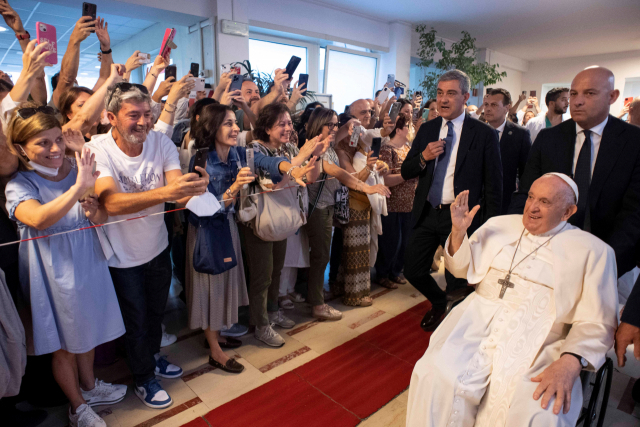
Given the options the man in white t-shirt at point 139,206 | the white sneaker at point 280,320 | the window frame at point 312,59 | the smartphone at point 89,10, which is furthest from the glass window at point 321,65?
the man in white t-shirt at point 139,206

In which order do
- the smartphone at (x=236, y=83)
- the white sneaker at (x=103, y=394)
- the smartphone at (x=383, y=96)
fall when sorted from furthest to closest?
1. the smartphone at (x=383, y=96)
2. the smartphone at (x=236, y=83)
3. the white sneaker at (x=103, y=394)

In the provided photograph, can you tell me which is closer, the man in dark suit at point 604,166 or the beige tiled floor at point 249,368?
the man in dark suit at point 604,166

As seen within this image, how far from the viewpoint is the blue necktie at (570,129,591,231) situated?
2.09 m

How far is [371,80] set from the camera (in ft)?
30.7

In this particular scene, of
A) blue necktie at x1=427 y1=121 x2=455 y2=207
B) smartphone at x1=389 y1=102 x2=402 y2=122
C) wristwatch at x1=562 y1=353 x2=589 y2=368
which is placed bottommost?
wristwatch at x1=562 y1=353 x2=589 y2=368

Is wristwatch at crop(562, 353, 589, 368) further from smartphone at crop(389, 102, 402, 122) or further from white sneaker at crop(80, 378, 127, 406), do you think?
smartphone at crop(389, 102, 402, 122)

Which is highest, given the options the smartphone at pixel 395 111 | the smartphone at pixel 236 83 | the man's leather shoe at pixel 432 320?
the smartphone at pixel 236 83

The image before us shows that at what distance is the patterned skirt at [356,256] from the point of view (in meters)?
3.40

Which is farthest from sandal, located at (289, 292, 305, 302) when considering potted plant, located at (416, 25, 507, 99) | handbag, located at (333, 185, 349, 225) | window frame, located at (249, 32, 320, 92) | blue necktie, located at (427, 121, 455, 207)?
potted plant, located at (416, 25, 507, 99)

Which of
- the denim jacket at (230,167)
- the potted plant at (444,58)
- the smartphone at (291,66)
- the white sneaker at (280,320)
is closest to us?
the denim jacket at (230,167)

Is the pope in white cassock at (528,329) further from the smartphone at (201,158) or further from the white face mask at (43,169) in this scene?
the white face mask at (43,169)

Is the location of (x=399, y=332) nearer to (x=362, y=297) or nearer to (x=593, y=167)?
(x=362, y=297)

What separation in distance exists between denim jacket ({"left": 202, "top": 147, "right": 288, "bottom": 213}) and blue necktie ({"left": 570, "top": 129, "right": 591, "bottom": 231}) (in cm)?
170

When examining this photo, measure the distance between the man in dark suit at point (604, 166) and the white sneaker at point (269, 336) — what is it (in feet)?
6.57
